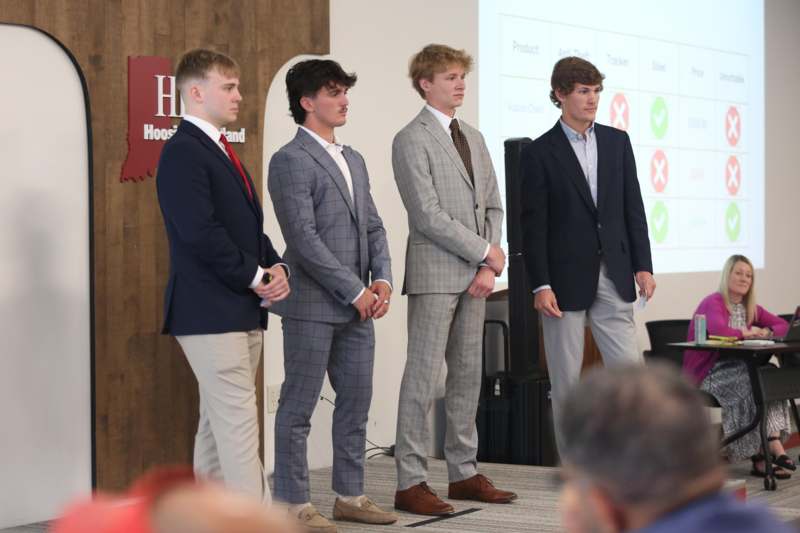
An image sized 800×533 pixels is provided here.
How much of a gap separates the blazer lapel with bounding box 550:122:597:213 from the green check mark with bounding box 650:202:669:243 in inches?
129

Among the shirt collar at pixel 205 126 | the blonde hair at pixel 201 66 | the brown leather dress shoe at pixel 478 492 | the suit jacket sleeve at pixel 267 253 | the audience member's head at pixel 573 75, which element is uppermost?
the audience member's head at pixel 573 75

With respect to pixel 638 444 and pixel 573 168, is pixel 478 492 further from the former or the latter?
pixel 638 444

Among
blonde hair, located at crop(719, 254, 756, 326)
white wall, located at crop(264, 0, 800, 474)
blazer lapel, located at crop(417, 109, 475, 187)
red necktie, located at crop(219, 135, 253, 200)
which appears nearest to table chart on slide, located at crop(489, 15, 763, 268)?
white wall, located at crop(264, 0, 800, 474)

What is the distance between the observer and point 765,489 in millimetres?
5230

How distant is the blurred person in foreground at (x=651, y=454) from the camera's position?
3.06 feet

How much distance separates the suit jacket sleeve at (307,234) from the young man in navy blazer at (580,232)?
0.88 meters

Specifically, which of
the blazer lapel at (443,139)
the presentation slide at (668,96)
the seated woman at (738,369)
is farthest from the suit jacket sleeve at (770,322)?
the blazer lapel at (443,139)

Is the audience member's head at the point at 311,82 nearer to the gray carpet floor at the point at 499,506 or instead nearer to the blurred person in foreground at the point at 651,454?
the gray carpet floor at the point at 499,506

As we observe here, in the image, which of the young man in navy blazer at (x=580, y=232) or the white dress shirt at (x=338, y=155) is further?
the young man in navy blazer at (x=580, y=232)

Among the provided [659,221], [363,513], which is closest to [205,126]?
[363,513]

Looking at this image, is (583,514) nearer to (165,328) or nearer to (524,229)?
(165,328)

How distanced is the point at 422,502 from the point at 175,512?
11.6 ft

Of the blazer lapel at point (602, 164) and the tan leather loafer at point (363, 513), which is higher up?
the blazer lapel at point (602, 164)

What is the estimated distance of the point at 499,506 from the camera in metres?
4.48
